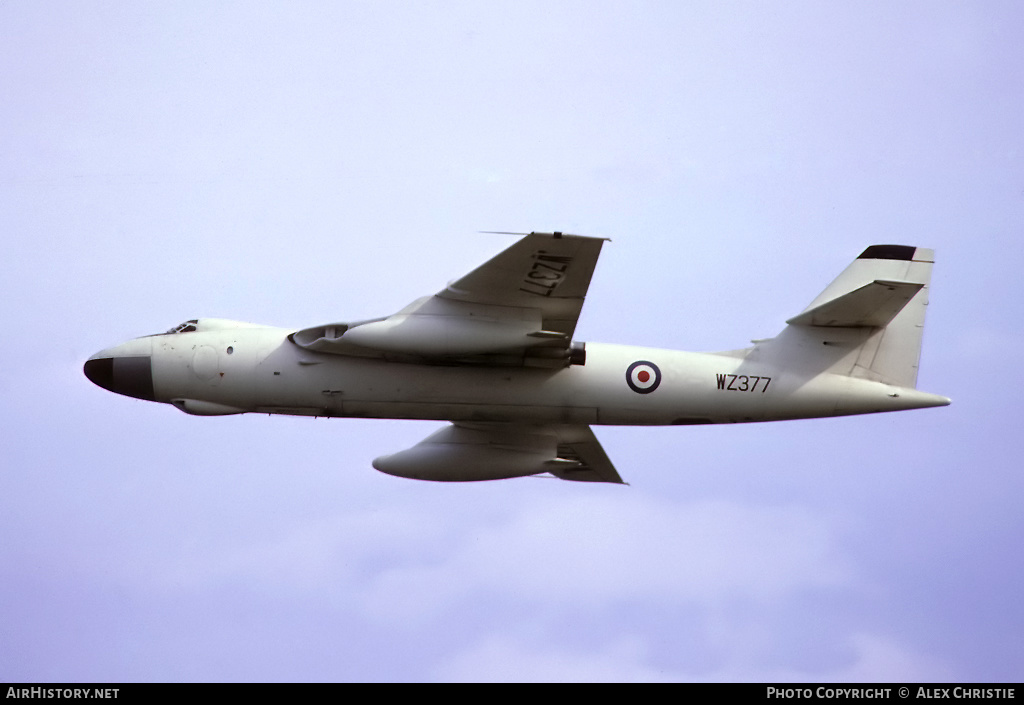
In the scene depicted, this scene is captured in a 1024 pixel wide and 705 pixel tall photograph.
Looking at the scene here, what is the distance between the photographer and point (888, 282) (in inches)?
946

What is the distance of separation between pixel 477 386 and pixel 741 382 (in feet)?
15.2

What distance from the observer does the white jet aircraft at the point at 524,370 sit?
23.5 meters

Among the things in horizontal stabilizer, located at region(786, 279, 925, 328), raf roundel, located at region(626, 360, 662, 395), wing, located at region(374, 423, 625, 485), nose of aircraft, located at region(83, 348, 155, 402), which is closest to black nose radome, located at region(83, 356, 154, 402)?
nose of aircraft, located at region(83, 348, 155, 402)

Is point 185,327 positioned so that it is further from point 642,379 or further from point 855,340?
point 855,340

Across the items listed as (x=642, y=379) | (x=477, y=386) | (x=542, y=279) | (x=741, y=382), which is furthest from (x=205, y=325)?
(x=741, y=382)

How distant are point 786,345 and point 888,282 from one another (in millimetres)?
2135

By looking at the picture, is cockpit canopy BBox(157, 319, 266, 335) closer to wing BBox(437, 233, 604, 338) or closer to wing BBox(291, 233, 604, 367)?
wing BBox(291, 233, 604, 367)

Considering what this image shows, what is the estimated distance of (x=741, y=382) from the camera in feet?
80.6

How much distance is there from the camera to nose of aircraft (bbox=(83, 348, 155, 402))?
974 inches

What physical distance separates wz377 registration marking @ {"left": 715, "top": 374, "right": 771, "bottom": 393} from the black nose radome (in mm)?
10047

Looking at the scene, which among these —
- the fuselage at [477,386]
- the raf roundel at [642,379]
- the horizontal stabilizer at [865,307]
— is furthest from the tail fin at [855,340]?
the raf roundel at [642,379]

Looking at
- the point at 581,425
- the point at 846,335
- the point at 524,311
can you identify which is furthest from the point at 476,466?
the point at 846,335

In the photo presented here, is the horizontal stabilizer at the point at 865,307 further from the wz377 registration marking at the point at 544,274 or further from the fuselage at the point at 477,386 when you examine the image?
the wz377 registration marking at the point at 544,274
